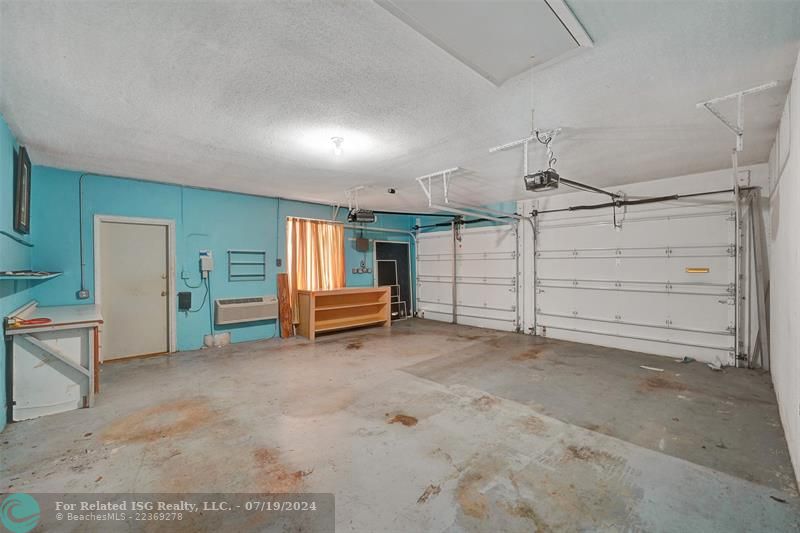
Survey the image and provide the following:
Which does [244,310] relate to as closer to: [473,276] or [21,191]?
[21,191]

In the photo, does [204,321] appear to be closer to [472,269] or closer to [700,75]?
[472,269]

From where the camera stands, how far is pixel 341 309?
6980mm

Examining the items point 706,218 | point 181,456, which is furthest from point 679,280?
point 181,456

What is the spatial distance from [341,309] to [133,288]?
3470 mm

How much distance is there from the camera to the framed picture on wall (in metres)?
3.08

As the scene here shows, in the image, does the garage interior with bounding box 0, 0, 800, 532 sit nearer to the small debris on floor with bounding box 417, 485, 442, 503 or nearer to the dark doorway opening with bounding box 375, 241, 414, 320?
the small debris on floor with bounding box 417, 485, 442, 503

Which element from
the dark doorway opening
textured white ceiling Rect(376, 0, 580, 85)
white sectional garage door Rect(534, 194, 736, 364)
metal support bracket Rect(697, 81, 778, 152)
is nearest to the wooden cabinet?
the dark doorway opening

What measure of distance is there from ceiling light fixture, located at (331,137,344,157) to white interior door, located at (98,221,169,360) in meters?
3.30

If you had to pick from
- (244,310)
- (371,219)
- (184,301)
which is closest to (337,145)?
Result: (371,219)

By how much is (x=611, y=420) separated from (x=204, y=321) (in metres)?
5.51

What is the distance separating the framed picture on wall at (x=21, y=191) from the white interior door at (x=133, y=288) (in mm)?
1118

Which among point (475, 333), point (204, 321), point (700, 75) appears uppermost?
point (700, 75)

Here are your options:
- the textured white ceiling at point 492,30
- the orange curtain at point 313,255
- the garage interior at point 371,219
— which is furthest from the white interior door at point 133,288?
the textured white ceiling at point 492,30

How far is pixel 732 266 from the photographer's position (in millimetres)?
4289
